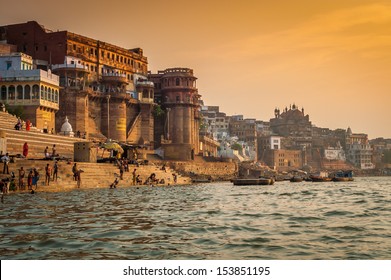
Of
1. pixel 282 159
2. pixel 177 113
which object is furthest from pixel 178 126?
pixel 282 159

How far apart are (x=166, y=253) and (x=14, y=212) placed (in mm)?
8202

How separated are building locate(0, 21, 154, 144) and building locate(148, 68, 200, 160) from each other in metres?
2.69

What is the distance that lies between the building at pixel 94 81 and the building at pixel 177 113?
2.69m

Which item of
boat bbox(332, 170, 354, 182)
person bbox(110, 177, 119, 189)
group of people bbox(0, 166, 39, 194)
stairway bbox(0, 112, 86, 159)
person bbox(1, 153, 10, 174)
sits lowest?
boat bbox(332, 170, 354, 182)

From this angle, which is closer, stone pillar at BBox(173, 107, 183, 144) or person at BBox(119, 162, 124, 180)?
person at BBox(119, 162, 124, 180)

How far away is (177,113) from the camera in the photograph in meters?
65.0

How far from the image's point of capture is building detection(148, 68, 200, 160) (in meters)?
63.4

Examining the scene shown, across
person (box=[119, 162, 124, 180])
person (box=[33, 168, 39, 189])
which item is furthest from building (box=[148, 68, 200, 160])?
person (box=[33, 168, 39, 189])

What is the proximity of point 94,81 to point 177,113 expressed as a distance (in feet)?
40.1

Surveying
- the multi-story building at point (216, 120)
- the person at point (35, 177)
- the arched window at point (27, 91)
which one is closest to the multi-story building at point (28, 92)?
the arched window at point (27, 91)

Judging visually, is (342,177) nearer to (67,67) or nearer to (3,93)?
(67,67)

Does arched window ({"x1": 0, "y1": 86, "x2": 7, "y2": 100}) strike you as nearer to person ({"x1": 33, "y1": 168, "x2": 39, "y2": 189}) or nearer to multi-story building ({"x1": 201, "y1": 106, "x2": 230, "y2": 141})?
person ({"x1": 33, "y1": 168, "x2": 39, "y2": 189})

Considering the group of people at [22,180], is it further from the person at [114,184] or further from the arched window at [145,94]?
the arched window at [145,94]
